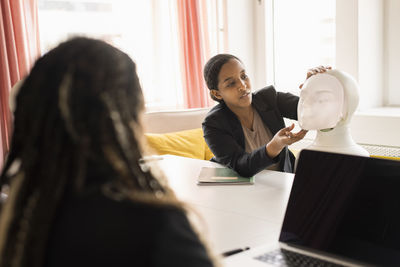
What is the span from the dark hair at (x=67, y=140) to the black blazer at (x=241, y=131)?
53.4 inches

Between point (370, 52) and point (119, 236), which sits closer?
point (119, 236)

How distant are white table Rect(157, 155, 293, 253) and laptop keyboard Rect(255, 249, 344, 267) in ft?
0.31

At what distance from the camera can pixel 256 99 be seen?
2385mm

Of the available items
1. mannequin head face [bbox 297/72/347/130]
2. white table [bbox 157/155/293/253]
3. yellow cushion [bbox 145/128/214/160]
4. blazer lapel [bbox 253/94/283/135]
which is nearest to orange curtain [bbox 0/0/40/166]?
yellow cushion [bbox 145/128/214/160]

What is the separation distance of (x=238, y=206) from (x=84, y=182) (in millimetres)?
1095

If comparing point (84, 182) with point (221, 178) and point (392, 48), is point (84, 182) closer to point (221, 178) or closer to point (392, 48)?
point (221, 178)

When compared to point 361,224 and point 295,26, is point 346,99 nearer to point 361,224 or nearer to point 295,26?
point 361,224

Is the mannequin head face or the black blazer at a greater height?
the mannequin head face

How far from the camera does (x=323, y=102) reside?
175cm

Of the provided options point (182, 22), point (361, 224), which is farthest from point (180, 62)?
point (361, 224)

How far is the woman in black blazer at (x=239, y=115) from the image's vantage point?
2.20 meters

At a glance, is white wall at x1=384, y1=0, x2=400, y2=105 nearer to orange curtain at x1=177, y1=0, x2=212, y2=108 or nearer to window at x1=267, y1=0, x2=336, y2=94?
window at x1=267, y1=0, x2=336, y2=94

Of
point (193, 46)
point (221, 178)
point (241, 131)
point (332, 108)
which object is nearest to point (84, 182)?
point (332, 108)

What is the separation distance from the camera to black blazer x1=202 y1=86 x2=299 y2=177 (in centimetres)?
198
